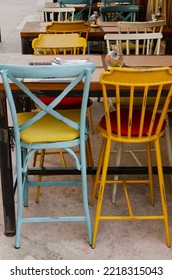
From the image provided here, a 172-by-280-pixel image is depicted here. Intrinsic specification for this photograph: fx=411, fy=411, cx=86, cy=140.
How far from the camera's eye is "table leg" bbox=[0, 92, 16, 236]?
2.21 meters

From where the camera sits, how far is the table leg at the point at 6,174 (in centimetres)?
221

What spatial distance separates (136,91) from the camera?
86.3 inches

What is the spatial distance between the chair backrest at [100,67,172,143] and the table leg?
0.55 meters

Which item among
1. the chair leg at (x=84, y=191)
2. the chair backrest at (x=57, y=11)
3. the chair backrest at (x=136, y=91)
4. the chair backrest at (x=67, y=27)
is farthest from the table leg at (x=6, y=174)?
the chair backrest at (x=57, y=11)

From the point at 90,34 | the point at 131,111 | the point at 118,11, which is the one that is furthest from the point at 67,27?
the point at 131,111

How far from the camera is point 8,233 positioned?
246 centimetres

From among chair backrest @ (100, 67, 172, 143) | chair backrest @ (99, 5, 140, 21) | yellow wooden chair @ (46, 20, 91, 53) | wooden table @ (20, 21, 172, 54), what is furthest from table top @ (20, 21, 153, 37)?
chair backrest @ (100, 67, 172, 143)

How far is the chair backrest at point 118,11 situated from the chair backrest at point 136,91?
292 centimetres

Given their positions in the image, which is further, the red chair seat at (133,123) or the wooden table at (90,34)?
the wooden table at (90,34)

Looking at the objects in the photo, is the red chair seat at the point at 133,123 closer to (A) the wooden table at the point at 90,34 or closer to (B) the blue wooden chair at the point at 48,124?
(B) the blue wooden chair at the point at 48,124

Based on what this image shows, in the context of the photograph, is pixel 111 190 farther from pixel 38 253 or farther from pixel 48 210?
pixel 38 253

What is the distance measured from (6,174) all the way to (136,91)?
2.81 feet

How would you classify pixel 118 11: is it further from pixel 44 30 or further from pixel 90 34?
pixel 44 30

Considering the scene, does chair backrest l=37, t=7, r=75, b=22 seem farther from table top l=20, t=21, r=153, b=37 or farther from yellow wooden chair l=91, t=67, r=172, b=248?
yellow wooden chair l=91, t=67, r=172, b=248
